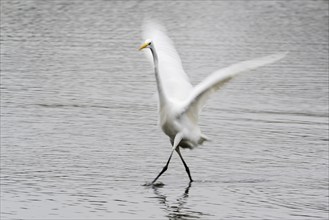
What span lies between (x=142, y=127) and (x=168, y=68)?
2361 mm

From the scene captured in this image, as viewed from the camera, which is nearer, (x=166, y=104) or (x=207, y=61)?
(x=166, y=104)

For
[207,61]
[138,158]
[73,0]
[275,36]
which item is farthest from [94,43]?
[138,158]

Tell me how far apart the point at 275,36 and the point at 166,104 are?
53.9 ft

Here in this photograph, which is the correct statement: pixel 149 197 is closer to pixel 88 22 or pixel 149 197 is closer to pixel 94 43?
pixel 94 43

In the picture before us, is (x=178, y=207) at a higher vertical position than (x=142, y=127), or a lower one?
higher

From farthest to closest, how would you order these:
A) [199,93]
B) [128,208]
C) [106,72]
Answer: [106,72] < [199,93] < [128,208]

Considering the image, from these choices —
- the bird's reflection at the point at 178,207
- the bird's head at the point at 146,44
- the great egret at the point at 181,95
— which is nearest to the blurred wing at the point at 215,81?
the great egret at the point at 181,95

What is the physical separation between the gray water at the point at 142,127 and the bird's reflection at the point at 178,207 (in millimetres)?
11

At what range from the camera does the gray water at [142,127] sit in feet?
34.6

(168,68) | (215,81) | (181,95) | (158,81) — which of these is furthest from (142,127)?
(215,81)

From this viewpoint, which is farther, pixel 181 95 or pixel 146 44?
pixel 181 95

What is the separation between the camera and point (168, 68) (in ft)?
41.2

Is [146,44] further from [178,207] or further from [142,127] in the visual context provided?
[142,127]

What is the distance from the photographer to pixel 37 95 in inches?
670
